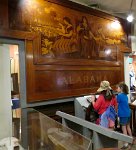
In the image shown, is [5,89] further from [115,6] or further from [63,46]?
[115,6]

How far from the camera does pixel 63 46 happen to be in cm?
443

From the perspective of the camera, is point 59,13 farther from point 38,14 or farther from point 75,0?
point 75,0

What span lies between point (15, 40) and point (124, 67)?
3945 mm

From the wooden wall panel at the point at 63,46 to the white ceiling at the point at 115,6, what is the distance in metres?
0.29

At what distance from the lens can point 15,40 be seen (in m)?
3.69

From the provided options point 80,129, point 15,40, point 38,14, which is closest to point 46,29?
point 38,14

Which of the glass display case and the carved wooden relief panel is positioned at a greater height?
the carved wooden relief panel

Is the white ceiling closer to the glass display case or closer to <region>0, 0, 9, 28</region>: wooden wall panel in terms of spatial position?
<region>0, 0, 9, 28</region>: wooden wall panel

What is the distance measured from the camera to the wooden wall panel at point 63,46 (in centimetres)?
382

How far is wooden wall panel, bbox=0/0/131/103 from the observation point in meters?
3.82

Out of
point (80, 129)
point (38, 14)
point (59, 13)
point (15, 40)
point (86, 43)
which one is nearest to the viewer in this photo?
point (80, 129)

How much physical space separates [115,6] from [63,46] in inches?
96.5

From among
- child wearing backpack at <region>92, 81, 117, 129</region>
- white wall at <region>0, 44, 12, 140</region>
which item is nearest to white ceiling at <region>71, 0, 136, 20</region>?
white wall at <region>0, 44, 12, 140</region>

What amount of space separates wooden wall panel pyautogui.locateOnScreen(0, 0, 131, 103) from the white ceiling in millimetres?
292
